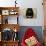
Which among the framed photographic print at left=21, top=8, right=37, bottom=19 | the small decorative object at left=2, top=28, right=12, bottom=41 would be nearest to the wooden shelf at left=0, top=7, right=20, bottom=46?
the small decorative object at left=2, top=28, right=12, bottom=41

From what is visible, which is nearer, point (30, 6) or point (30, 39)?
point (30, 39)

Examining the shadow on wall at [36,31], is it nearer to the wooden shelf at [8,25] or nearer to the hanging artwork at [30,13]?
the wooden shelf at [8,25]

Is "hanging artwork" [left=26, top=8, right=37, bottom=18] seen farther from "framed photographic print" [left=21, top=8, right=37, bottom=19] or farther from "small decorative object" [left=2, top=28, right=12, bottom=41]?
"small decorative object" [left=2, top=28, right=12, bottom=41]

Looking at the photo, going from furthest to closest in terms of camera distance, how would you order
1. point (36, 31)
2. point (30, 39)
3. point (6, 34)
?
point (36, 31)
point (6, 34)
point (30, 39)

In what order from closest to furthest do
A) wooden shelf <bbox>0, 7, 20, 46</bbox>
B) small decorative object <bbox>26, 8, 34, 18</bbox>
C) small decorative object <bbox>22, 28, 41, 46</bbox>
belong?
small decorative object <bbox>22, 28, 41, 46</bbox>
wooden shelf <bbox>0, 7, 20, 46</bbox>
small decorative object <bbox>26, 8, 34, 18</bbox>

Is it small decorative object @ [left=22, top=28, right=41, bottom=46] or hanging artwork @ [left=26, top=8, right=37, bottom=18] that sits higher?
hanging artwork @ [left=26, top=8, right=37, bottom=18]

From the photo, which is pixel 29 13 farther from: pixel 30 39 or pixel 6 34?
pixel 6 34

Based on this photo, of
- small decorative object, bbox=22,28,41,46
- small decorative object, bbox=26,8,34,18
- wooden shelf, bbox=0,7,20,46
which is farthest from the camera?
small decorative object, bbox=26,8,34,18

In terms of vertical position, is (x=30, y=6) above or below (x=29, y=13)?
above

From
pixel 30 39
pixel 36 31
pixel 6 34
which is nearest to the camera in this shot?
pixel 30 39

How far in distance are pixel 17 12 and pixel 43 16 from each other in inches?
31.8

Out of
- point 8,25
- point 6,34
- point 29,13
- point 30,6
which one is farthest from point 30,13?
point 6,34

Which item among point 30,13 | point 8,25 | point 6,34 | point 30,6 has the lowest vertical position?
point 6,34

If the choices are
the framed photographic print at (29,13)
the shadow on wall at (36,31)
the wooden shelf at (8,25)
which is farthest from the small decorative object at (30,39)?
the framed photographic print at (29,13)
